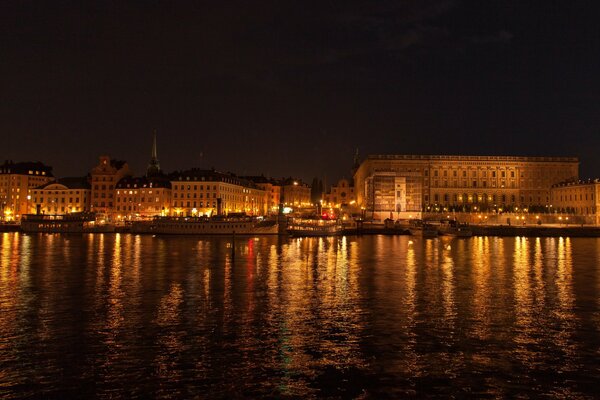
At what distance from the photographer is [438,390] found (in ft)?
46.0

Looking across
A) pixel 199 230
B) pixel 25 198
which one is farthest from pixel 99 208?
pixel 199 230

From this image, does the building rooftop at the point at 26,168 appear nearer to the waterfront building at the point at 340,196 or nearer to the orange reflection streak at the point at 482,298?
the waterfront building at the point at 340,196

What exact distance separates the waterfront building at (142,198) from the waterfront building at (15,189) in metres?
24.9

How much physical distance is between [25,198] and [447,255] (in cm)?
11965

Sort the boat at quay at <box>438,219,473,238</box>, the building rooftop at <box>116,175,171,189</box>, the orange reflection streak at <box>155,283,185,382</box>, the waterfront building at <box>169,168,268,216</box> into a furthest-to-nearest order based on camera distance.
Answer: the building rooftop at <box>116,175,171,189</box>, the waterfront building at <box>169,168,268,216</box>, the boat at quay at <box>438,219,473,238</box>, the orange reflection streak at <box>155,283,185,382</box>

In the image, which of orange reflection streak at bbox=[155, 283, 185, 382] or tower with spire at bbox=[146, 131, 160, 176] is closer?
orange reflection streak at bbox=[155, 283, 185, 382]

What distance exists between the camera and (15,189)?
452ft

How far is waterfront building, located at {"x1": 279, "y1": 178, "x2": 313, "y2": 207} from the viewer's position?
182125mm

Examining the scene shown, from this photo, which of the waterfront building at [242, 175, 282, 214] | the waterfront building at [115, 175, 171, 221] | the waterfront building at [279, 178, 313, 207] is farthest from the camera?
the waterfront building at [279, 178, 313, 207]

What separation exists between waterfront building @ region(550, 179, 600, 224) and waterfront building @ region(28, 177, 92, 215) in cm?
11112

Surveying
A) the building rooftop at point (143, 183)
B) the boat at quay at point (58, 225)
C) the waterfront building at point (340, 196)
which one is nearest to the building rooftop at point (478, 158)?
the waterfront building at point (340, 196)

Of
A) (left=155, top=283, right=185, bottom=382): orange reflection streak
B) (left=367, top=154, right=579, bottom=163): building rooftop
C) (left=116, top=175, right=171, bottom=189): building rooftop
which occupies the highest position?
(left=367, top=154, right=579, bottom=163): building rooftop

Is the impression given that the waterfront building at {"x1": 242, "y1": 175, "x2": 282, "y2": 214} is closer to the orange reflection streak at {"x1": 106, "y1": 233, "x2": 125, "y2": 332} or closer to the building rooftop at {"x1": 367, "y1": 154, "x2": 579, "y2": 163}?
the building rooftop at {"x1": 367, "y1": 154, "x2": 579, "y2": 163}

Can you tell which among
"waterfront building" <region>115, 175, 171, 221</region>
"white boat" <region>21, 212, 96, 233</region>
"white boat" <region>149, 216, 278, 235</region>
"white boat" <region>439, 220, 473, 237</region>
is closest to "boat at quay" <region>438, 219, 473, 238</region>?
"white boat" <region>439, 220, 473, 237</region>
